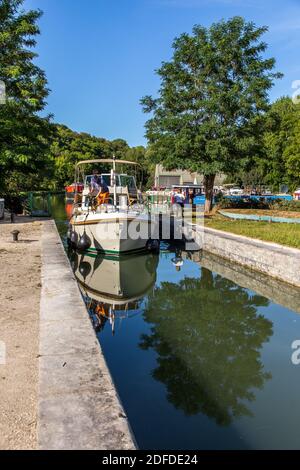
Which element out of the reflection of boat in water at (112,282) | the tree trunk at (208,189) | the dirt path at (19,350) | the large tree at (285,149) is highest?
the large tree at (285,149)

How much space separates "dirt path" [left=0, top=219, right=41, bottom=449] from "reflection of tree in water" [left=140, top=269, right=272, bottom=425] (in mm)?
1876

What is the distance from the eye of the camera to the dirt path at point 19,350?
3426mm

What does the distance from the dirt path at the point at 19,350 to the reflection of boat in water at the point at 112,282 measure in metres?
1.49

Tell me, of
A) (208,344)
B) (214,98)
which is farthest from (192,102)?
(208,344)

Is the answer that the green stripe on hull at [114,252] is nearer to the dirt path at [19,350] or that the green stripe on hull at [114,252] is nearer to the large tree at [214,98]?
the dirt path at [19,350]

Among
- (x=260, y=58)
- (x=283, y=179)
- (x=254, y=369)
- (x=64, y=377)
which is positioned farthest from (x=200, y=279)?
(x=283, y=179)

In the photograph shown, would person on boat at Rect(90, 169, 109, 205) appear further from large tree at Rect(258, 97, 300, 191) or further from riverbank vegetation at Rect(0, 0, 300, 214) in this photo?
large tree at Rect(258, 97, 300, 191)

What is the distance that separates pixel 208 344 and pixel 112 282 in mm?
5000

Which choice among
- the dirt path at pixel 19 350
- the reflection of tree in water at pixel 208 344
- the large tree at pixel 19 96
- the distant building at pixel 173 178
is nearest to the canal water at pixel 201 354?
the reflection of tree in water at pixel 208 344

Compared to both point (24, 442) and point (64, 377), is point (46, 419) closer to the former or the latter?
point (24, 442)

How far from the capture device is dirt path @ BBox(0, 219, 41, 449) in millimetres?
3426

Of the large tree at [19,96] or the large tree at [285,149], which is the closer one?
the large tree at [19,96]

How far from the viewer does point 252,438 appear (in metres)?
4.48

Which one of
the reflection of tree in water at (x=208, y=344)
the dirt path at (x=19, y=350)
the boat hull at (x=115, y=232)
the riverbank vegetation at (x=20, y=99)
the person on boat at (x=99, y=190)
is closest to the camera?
the dirt path at (x=19, y=350)
